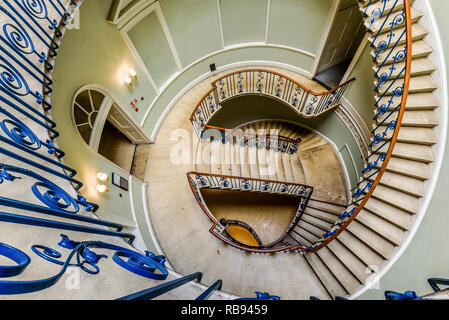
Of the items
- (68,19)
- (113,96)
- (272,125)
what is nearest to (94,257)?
(68,19)

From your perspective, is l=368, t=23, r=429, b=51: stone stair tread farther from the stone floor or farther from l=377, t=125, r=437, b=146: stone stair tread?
the stone floor

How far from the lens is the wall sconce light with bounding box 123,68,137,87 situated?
5.10 m

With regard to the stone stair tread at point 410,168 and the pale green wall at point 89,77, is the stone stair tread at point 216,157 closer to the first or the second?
the pale green wall at point 89,77

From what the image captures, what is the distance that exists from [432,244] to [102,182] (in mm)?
5886

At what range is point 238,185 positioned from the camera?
6.25 meters

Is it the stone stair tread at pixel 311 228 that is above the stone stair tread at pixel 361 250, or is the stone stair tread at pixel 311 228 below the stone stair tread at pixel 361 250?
above

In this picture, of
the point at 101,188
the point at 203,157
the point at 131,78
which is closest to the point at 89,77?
the point at 131,78

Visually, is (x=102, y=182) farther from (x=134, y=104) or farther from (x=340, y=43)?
(x=340, y=43)

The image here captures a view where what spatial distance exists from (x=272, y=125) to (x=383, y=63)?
18.9 feet

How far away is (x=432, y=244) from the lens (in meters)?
2.99

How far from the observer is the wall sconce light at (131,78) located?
5.10 meters

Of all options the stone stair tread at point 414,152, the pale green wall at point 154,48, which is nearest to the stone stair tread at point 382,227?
the stone stair tread at point 414,152

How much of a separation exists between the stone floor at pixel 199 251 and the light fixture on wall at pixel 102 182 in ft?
4.89
